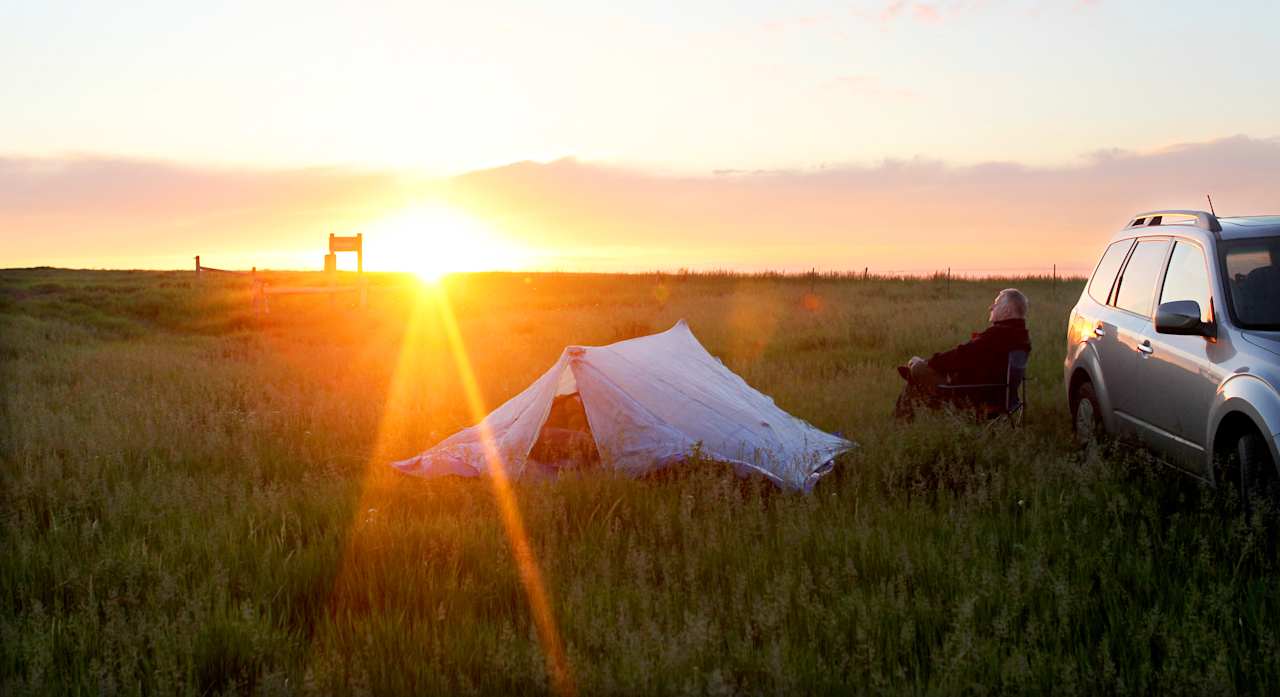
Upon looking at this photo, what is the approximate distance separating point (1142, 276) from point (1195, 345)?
1323 mm

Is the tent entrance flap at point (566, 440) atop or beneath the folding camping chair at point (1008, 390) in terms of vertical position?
beneath

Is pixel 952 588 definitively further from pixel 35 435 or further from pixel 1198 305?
pixel 35 435

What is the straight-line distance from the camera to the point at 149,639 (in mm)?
4312

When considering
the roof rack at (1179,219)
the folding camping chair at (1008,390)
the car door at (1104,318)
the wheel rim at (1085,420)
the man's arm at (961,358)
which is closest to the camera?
the roof rack at (1179,219)

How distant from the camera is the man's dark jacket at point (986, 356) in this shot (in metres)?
8.55

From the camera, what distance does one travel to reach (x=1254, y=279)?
600 cm

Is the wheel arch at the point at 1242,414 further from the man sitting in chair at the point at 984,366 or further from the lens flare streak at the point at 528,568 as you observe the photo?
the lens flare streak at the point at 528,568

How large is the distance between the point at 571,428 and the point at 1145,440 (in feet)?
14.2

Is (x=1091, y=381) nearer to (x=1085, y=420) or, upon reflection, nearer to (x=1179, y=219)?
(x=1085, y=420)

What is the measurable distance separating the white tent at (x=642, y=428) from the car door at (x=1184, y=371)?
227cm

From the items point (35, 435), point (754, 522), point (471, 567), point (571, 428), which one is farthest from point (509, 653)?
point (35, 435)

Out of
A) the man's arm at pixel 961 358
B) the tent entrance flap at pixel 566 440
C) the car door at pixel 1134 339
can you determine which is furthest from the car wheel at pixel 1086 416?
the tent entrance flap at pixel 566 440

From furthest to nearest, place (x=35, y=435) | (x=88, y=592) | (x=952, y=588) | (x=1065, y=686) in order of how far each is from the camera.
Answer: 1. (x=35, y=435)
2. (x=88, y=592)
3. (x=952, y=588)
4. (x=1065, y=686)

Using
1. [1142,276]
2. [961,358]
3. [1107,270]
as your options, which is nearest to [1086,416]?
[961,358]
